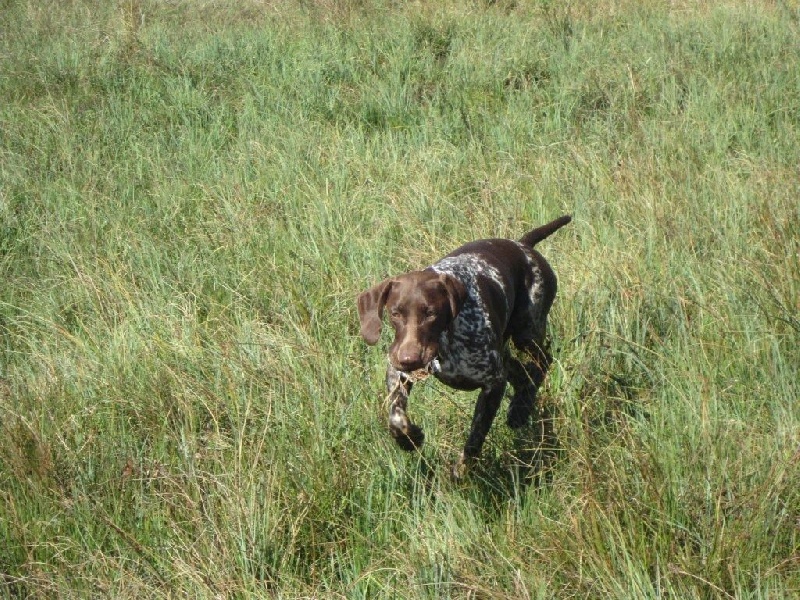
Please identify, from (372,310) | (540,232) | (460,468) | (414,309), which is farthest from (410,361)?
(540,232)

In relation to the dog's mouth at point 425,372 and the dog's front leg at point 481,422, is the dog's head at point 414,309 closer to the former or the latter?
the dog's mouth at point 425,372

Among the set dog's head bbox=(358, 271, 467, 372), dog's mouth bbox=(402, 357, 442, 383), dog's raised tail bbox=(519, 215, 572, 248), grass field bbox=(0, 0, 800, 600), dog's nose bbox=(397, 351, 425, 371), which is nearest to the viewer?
grass field bbox=(0, 0, 800, 600)

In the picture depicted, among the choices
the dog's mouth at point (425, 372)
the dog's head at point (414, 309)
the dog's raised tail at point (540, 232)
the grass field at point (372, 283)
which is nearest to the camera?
the grass field at point (372, 283)

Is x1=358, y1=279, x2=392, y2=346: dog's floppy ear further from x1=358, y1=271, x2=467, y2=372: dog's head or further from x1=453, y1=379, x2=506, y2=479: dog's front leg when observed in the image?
x1=453, y1=379, x2=506, y2=479: dog's front leg

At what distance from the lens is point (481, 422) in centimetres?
412

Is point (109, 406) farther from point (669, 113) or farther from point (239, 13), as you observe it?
point (239, 13)

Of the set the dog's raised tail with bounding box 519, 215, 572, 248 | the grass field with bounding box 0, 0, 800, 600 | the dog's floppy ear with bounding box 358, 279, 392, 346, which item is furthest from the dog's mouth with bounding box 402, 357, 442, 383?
the dog's raised tail with bounding box 519, 215, 572, 248

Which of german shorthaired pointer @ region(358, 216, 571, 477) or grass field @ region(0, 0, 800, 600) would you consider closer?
grass field @ region(0, 0, 800, 600)

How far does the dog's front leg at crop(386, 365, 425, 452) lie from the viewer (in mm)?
3920

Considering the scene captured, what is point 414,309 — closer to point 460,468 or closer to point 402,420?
point 402,420

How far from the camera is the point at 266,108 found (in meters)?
8.31

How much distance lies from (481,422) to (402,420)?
36 centimetres

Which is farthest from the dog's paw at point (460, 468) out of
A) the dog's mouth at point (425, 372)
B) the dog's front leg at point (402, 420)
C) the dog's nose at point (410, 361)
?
the dog's nose at point (410, 361)

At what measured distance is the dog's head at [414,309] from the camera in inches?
152
